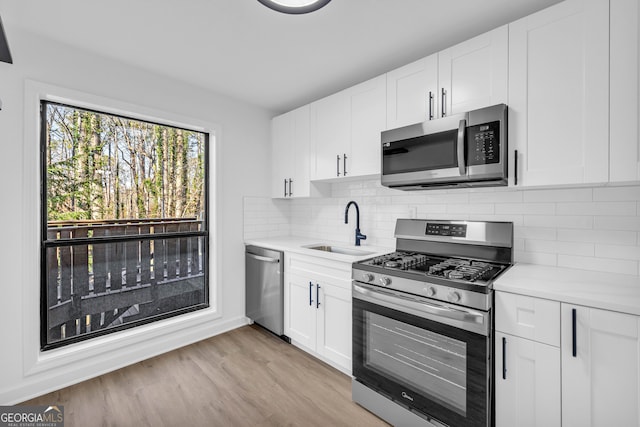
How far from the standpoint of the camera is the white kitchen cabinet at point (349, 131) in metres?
2.35

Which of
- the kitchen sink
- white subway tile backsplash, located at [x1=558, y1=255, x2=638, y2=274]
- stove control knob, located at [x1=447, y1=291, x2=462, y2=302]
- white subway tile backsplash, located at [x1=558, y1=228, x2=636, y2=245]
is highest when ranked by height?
white subway tile backsplash, located at [x1=558, y1=228, x2=636, y2=245]

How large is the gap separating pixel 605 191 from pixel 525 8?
45.3 inches

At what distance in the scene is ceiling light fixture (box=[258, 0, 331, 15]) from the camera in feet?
4.97

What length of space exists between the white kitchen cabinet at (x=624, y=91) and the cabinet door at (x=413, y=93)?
86 centimetres

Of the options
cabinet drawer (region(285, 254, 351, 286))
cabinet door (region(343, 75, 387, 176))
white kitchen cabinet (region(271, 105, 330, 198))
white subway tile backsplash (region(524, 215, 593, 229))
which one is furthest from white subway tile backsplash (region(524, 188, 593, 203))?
white kitchen cabinet (region(271, 105, 330, 198))

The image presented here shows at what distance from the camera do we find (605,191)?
1.68m

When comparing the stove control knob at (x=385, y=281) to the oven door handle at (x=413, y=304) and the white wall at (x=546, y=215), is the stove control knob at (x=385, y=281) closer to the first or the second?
the oven door handle at (x=413, y=304)

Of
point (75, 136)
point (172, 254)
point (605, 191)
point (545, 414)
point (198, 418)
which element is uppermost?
point (75, 136)

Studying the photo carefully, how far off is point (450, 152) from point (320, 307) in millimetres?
1530

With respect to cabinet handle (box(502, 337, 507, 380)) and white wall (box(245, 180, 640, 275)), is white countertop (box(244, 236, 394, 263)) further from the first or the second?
cabinet handle (box(502, 337, 507, 380))

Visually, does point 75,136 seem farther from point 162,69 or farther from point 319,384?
point 319,384

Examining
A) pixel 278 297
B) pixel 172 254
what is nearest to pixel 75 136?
pixel 172 254

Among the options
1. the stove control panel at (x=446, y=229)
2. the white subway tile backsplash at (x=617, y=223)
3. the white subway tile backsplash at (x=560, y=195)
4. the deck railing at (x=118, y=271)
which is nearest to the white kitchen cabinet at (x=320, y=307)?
the stove control panel at (x=446, y=229)

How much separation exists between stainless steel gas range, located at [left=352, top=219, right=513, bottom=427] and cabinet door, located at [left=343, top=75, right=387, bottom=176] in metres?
0.79
